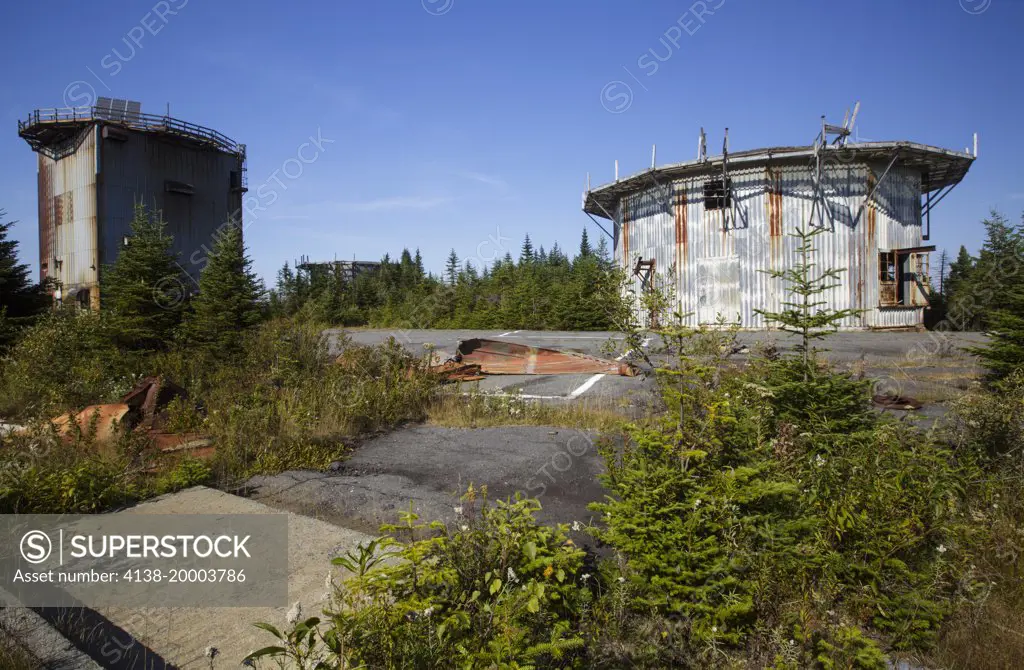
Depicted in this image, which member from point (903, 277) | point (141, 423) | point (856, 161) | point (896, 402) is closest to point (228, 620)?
point (141, 423)

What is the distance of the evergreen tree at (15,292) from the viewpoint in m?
12.5

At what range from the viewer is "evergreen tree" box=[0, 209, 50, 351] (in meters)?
12.5

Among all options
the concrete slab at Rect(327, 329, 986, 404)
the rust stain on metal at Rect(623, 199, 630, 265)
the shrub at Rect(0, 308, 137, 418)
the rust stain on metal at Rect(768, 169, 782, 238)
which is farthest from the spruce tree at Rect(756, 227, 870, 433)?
the rust stain on metal at Rect(623, 199, 630, 265)

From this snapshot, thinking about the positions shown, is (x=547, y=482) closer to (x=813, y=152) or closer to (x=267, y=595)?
(x=267, y=595)

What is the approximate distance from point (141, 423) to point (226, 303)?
18.1 ft

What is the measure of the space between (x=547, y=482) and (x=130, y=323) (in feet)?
34.4

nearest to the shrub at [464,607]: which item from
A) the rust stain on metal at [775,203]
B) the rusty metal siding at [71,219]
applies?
the rust stain on metal at [775,203]

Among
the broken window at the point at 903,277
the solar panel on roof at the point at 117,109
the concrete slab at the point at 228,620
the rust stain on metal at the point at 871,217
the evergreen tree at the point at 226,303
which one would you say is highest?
the solar panel on roof at the point at 117,109

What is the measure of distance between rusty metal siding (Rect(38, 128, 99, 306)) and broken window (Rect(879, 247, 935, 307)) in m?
34.4

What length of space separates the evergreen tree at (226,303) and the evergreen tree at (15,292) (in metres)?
4.35

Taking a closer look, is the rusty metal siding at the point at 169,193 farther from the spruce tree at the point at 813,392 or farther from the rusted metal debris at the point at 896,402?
the rusted metal debris at the point at 896,402

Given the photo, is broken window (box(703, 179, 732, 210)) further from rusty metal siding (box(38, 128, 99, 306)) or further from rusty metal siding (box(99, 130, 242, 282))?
rusty metal siding (box(38, 128, 99, 306))

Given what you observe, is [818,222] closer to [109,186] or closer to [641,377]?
[641,377]

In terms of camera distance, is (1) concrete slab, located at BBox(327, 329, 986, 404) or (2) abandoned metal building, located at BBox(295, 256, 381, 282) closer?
(1) concrete slab, located at BBox(327, 329, 986, 404)
